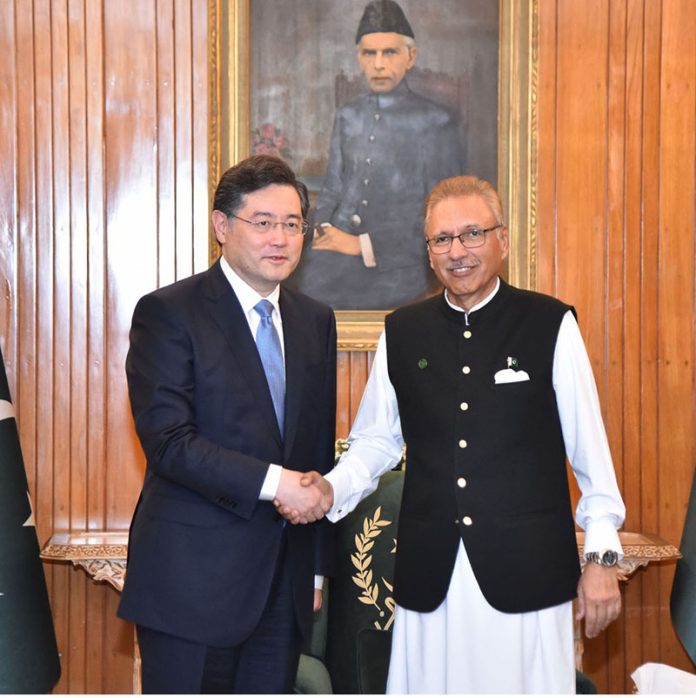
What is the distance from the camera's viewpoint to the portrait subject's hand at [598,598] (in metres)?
2.30

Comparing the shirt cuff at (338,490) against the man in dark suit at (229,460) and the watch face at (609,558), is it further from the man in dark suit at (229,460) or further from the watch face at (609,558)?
the watch face at (609,558)

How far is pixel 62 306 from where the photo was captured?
13.0 feet

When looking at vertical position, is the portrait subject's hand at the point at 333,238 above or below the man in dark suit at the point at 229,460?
above

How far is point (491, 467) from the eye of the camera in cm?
238

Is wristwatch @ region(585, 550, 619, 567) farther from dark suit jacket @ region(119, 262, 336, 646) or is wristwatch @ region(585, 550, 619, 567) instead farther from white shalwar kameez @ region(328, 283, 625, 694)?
dark suit jacket @ region(119, 262, 336, 646)

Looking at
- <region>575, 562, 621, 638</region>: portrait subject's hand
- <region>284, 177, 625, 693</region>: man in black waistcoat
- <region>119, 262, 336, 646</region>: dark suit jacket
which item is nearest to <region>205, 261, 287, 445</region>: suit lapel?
<region>119, 262, 336, 646</region>: dark suit jacket

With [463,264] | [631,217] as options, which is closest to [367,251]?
[631,217]

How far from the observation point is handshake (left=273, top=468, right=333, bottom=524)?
2.40 meters

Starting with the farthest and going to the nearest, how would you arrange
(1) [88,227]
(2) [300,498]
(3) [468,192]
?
(1) [88,227] < (3) [468,192] < (2) [300,498]

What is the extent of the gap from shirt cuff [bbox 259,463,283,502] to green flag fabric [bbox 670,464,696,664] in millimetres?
1590

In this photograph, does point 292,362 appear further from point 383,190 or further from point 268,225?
point 383,190

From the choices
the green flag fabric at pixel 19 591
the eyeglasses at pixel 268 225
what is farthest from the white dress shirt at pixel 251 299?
the green flag fabric at pixel 19 591

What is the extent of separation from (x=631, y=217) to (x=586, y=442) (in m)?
1.91

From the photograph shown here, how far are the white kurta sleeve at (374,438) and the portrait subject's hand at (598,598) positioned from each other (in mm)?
659
